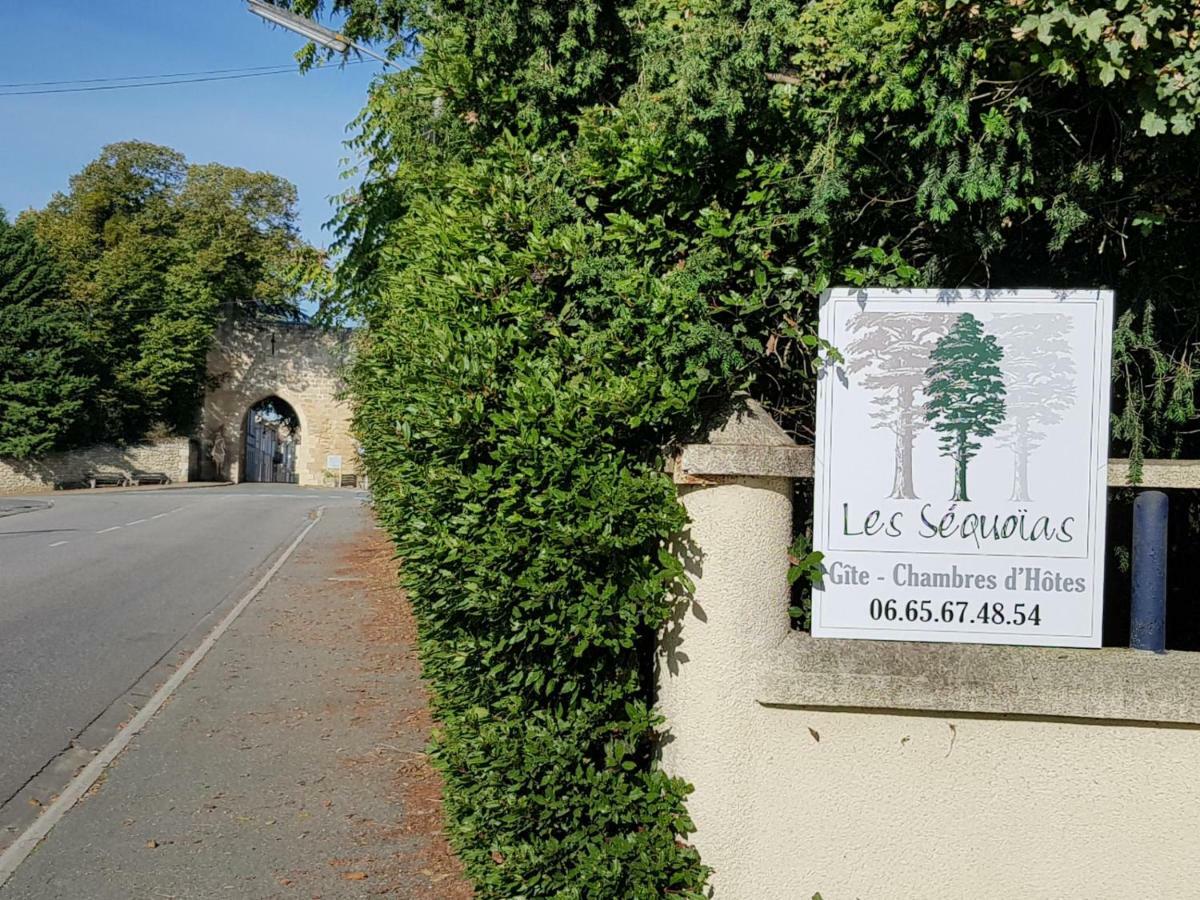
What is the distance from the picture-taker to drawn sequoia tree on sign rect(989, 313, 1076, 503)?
3582mm

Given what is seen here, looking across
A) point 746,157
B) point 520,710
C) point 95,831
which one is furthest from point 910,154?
point 95,831

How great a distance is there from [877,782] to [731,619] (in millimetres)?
663

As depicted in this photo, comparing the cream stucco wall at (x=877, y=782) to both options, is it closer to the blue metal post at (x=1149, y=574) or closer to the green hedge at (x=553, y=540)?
the green hedge at (x=553, y=540)

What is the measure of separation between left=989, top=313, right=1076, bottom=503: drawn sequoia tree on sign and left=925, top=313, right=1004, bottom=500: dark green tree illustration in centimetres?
4

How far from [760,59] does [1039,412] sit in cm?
143

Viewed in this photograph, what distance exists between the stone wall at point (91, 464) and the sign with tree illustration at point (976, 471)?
153ft

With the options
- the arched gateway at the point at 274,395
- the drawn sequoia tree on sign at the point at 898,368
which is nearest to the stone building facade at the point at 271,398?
the arched gateway at the point at 274,395

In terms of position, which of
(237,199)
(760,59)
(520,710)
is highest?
(237,199)

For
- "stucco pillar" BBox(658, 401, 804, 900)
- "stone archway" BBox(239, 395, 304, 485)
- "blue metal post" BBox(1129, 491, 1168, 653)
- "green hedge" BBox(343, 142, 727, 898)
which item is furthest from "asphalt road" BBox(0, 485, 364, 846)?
"stone archway" BBox(239, 395, 304, 485)

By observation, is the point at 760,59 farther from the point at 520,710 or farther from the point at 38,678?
the point at 38,678

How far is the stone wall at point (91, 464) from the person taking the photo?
44500 millimetres

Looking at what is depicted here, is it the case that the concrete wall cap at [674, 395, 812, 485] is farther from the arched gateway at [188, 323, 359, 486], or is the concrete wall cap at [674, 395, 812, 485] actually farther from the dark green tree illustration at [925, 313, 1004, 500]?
the arched gateway at [188, 323, 359, 486]

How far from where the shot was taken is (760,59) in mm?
3730

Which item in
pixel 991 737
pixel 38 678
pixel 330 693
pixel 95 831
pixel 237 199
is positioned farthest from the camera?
pixel 237 199
